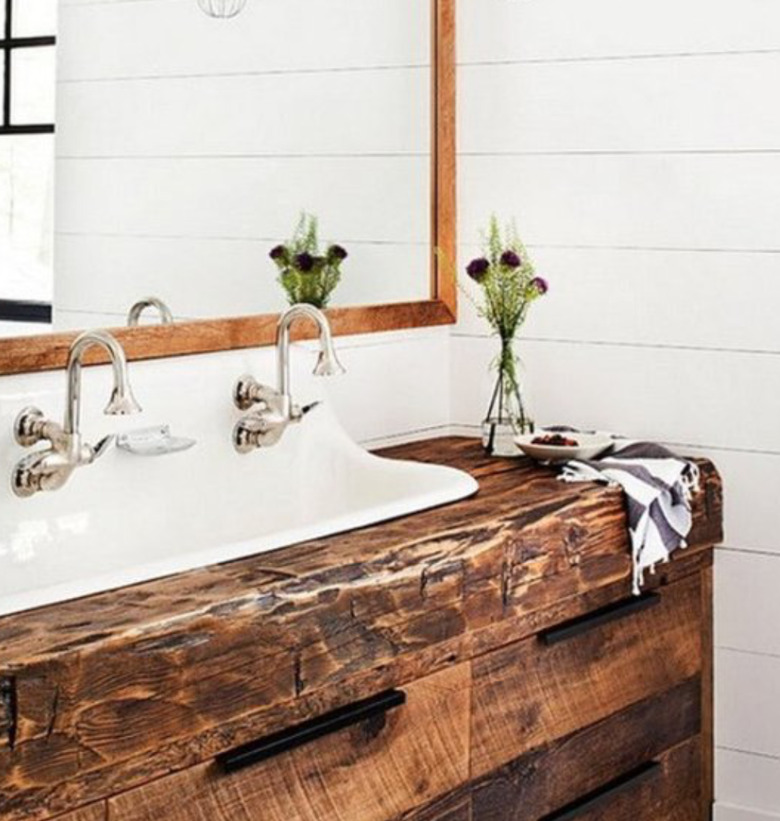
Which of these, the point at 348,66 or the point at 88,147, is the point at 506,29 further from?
the point at 88,147

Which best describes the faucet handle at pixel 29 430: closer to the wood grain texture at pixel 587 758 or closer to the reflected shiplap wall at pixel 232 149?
the reflected shiplap wall at pixel 232 149

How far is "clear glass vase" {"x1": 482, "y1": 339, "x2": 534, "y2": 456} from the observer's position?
119 inches

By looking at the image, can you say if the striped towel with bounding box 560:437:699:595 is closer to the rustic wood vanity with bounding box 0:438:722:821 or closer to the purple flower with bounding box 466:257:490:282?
the rustic wood vanity with bounding box 0:438:722:821

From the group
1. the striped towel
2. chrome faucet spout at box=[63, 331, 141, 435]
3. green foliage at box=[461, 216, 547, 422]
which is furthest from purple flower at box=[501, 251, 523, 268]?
chrome faucet spout at box=[63, 331, 141, 435]

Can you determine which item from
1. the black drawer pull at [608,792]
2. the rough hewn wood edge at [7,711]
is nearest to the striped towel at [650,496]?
the black drawer pull at [608,792]

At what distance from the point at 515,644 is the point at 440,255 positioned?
99 centimetres

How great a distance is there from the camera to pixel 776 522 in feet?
9.69

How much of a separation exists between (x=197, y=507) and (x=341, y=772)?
0.58 metres

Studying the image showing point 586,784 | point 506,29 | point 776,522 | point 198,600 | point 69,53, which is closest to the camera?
point 198,600

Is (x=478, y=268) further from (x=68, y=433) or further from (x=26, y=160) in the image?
(x=68, y=433)

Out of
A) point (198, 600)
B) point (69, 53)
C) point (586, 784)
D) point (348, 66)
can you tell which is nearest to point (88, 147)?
point (69, 53)

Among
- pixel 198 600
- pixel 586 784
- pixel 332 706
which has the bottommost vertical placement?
pixel 586 784

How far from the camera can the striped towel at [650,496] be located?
2.71m

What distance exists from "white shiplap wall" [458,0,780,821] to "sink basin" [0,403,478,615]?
0.57m
